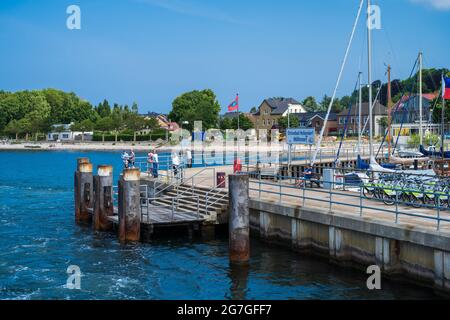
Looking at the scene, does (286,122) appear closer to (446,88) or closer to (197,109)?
(197,109)

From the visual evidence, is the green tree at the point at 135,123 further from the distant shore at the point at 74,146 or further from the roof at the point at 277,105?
the roof at the point at 277,105

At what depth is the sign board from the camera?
31.0m

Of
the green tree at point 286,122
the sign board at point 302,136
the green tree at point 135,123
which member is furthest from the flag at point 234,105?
the green tree at point 135,123

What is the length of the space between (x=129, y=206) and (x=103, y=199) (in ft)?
11.3

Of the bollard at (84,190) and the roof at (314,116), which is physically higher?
the roof at (314,116)

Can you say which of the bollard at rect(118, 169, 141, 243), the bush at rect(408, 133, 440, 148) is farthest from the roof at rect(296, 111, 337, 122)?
the bollard at rect(118, 169, 141, 243)

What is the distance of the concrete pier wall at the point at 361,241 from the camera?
17.3 metres

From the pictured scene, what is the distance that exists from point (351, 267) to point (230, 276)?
400cm

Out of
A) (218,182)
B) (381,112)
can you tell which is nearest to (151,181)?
(218,182)

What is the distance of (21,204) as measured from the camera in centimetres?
4134

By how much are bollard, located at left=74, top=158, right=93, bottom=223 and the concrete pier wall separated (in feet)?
30.7

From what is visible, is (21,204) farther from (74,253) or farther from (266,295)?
(266,295)

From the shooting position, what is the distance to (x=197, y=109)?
142 meters

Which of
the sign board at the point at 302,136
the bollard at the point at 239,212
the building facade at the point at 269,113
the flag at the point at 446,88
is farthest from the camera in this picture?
the building facade at the point at 269,113
